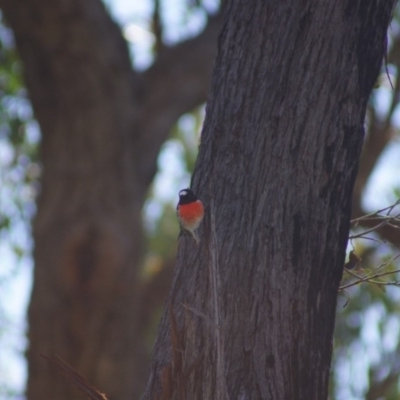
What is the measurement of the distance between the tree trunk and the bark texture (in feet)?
13.2

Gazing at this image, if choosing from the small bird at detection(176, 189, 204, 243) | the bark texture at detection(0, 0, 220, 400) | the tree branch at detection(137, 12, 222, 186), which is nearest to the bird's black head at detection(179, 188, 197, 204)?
the small bird at detection(176, 189, 204, 243)

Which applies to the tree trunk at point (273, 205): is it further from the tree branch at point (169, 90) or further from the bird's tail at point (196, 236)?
the tree branch at point (169, 90)

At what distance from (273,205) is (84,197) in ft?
14.8

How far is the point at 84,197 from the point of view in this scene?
6.65 metres

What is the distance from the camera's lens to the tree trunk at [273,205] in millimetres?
2158

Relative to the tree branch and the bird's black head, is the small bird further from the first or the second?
the tree branch

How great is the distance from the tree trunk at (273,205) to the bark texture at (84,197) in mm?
4034

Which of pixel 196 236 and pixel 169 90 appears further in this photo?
pixel 169 90

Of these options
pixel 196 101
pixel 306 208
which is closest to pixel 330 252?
pixel 306 208

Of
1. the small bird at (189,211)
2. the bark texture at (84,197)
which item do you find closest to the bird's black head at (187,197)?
the small bird at (189,211)

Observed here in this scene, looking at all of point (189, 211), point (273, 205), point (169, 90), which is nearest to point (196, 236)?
point (189, 211)

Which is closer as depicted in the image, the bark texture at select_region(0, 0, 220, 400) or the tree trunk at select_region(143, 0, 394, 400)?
the tree trunk at select_region(143, 0, 394, 400)

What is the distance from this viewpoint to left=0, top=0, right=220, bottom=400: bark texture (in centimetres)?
634

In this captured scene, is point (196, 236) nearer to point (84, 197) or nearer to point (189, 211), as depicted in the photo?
point (189, 211)
